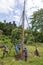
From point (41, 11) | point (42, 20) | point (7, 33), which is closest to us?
point (42, 20)

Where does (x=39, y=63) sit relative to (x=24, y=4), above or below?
below

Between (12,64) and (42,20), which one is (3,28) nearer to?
(42,20)

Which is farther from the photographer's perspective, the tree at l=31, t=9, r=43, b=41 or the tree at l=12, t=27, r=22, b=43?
the tree at l=31, t=9, r=43, b=41

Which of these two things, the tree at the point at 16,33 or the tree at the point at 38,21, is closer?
the tree at the point at 16,33

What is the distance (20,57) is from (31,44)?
2168cm

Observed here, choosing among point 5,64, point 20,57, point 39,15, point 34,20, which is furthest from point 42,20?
point 5,64

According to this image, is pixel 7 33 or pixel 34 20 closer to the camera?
pixel 34 20

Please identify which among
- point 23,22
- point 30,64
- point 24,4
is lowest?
point 30,64

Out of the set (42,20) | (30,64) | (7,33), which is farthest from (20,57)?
(7,33)

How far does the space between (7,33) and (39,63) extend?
114 feet

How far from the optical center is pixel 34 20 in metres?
42.5

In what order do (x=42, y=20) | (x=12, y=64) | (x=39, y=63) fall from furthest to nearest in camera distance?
(x=42, y=20), (x=39, y=63), (x=12, y=64)

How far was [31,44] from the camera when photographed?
39.0 metres

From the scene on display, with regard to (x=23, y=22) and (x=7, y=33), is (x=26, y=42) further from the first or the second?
(x=23, y=22)
